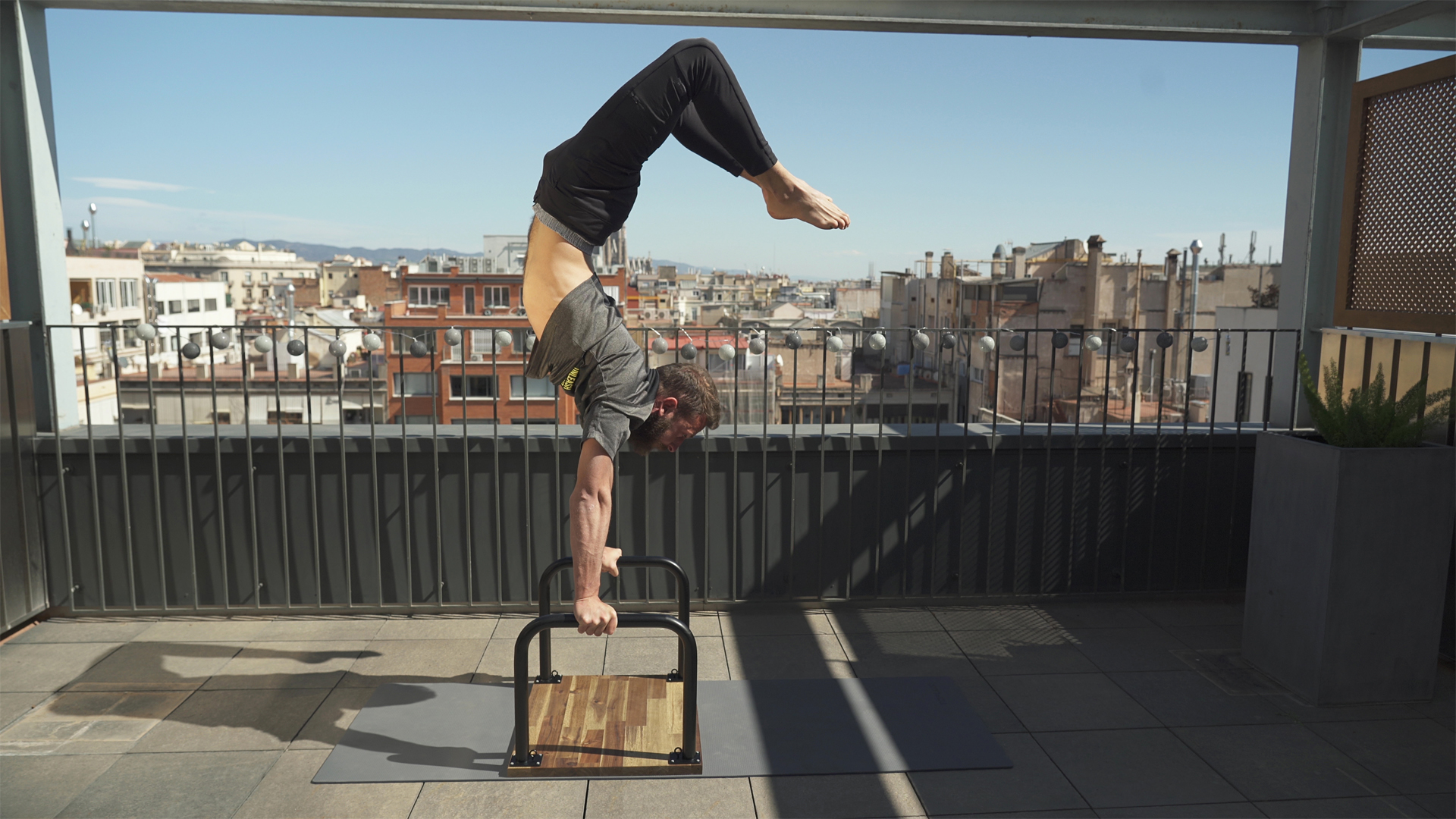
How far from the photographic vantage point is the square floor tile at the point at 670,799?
2.83 metres

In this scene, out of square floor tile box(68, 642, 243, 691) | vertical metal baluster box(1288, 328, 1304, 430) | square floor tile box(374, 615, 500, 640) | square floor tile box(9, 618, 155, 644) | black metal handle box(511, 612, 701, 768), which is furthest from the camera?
vertical metal baluster box(1288, 328, 1304, 430)

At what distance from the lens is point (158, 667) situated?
3.94 meters

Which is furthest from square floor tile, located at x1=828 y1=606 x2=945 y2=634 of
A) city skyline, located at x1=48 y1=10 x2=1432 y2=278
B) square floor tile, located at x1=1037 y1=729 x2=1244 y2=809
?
city skyline, located at x1=48 y1=10 x2=1432 y2=278

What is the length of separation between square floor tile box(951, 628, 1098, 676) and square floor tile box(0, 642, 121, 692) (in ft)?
13.5

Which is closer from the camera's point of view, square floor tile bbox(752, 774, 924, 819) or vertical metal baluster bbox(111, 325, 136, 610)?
square floor tile bbox(752, 774, 924, 819)

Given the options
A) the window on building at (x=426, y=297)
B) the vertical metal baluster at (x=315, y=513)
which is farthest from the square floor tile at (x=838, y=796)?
the window on building at (x=426, y=297)

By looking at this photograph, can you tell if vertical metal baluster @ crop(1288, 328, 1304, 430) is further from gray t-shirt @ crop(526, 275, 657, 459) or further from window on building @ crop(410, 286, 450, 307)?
window on building @ crop(410, 286, 450, 307)

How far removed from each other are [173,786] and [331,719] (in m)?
0.59

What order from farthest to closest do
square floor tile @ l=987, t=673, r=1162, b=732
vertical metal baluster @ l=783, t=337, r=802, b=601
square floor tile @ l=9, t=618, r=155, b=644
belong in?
vertical metal baluster @ l=783, t=337, r=802, b=601 → square floor tile @ l=9, t=618, r=155, b=644 → square floor tile @ l=987, t=673, r=1162, b=732

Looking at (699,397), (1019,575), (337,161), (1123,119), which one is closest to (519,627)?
(699,397)

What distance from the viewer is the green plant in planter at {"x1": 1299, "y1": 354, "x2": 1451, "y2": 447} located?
3.64 metres

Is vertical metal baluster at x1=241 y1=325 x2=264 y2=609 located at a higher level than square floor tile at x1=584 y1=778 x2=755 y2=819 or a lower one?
higher

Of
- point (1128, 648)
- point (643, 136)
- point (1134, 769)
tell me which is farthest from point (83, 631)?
point (1128, 648)

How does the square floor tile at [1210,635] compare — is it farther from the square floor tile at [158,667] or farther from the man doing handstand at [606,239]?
the square floor tile at [158,667]
